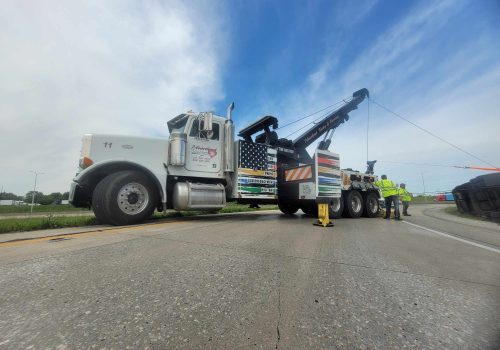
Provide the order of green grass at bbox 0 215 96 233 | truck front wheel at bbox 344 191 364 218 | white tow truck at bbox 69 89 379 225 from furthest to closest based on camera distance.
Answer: truck front wheel at bbox 344 191 364 218 → white tow truck at bbox 69 89 379 225 → green grass at bbox 0 215 96 233

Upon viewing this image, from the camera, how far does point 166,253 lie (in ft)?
10.2

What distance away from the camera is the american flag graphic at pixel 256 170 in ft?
25.8

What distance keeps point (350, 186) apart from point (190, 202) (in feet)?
19.8

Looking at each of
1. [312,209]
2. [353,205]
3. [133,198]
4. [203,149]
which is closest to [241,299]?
[133,198]

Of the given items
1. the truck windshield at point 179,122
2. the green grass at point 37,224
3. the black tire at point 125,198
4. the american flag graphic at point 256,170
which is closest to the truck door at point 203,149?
the truck windshield at point 179,122

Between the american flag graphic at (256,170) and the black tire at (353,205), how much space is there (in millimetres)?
3006

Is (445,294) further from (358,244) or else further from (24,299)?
(24,299)

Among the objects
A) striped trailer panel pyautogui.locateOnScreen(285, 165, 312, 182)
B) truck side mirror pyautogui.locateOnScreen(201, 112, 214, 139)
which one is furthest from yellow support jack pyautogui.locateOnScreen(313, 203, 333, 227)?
truck side mirror pyautogui.locateOnScreen(201, 112, 214, 139)

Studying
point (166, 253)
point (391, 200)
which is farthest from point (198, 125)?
point (391, 200)

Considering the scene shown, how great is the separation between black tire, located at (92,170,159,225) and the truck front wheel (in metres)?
6.60

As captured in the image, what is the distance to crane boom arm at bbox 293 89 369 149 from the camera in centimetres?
1039

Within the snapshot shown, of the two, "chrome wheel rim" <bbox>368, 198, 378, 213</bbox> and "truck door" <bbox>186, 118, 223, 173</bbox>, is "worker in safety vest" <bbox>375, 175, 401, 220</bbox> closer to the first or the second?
"chrome wheel rim" <bbox>368, 198, 378, 213</bbox>

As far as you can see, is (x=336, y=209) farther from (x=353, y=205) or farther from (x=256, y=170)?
(x=256, y=170)

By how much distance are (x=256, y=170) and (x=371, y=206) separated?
Answer: 5640mm
